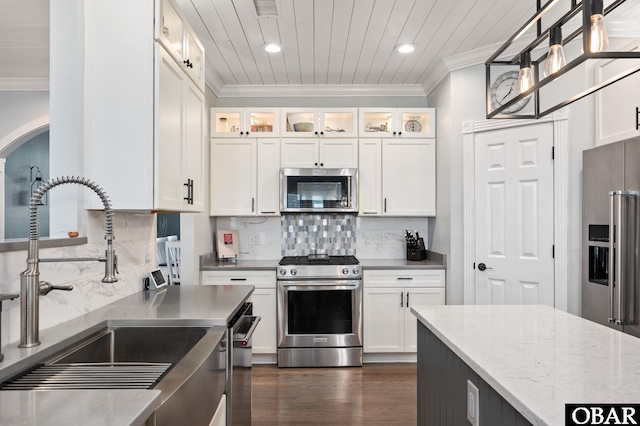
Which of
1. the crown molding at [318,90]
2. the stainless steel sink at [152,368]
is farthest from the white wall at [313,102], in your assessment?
the stainless steel sink at [152,368]

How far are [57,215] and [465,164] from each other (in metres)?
2.94

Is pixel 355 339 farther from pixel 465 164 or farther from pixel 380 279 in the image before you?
pixel 465 164

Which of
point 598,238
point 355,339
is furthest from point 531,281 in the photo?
point 355,339

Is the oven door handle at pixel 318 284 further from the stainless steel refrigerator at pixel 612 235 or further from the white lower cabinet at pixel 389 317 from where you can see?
the stainless steel refrigerator at pixel 612 235

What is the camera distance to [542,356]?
4.17ft

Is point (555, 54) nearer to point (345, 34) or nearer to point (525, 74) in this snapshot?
point (525, 74)

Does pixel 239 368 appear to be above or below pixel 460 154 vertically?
below

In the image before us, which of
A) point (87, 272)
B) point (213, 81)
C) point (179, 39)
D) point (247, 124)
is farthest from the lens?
point (247, 124)

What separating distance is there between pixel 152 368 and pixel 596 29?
1.60 meters

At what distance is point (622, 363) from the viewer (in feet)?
3.97

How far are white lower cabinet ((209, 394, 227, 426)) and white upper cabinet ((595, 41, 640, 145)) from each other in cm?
275

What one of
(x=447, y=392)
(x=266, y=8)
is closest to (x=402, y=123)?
(x=266, y=8)

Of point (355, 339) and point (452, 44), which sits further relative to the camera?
point (355, 339)

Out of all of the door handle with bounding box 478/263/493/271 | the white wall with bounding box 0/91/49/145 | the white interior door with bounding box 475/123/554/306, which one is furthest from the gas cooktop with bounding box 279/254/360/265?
the white wall with bounding box 0/91/49/145
